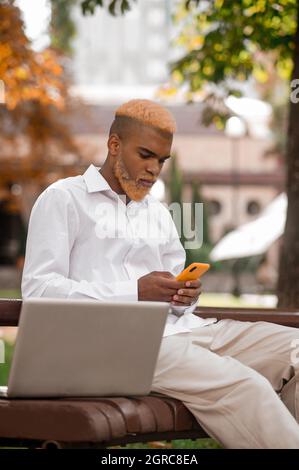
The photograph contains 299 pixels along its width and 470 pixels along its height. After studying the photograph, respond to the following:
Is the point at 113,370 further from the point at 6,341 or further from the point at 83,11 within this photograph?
the point at 6,341

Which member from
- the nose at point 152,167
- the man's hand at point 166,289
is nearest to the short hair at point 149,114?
the nose at point 152,167

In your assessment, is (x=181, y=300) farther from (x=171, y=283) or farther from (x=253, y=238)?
(x=253, y=238)

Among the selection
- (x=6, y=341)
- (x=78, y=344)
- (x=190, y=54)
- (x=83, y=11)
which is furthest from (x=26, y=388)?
(x=6, y=341)

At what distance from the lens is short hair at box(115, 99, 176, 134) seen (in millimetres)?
4008

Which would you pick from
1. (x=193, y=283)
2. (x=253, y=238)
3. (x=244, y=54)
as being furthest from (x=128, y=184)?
(x=253, y=238)

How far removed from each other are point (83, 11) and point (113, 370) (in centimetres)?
503

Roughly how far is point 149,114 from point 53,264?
2.20 feet

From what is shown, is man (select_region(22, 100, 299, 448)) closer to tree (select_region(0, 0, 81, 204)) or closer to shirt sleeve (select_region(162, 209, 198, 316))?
shirt sleeve (select_region(162, 209, 198, 316))

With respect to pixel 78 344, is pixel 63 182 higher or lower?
higher

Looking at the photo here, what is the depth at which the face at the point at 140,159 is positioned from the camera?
4.02m

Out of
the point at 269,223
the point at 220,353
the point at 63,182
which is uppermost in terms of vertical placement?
the point at 63,182

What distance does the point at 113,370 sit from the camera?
3484 millimetres

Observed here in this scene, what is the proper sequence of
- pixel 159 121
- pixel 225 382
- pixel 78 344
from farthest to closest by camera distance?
1. pixel 159 121
2. pixel 225 382
3. pixel 78 344

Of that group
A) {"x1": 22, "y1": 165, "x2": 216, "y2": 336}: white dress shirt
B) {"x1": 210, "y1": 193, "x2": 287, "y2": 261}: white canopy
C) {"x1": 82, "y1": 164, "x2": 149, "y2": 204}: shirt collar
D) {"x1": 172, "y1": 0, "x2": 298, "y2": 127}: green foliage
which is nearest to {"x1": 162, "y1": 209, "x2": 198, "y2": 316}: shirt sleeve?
{"x1": 22, "y1": 165, "x2": 216, "y2": 336}: white dress shirt
